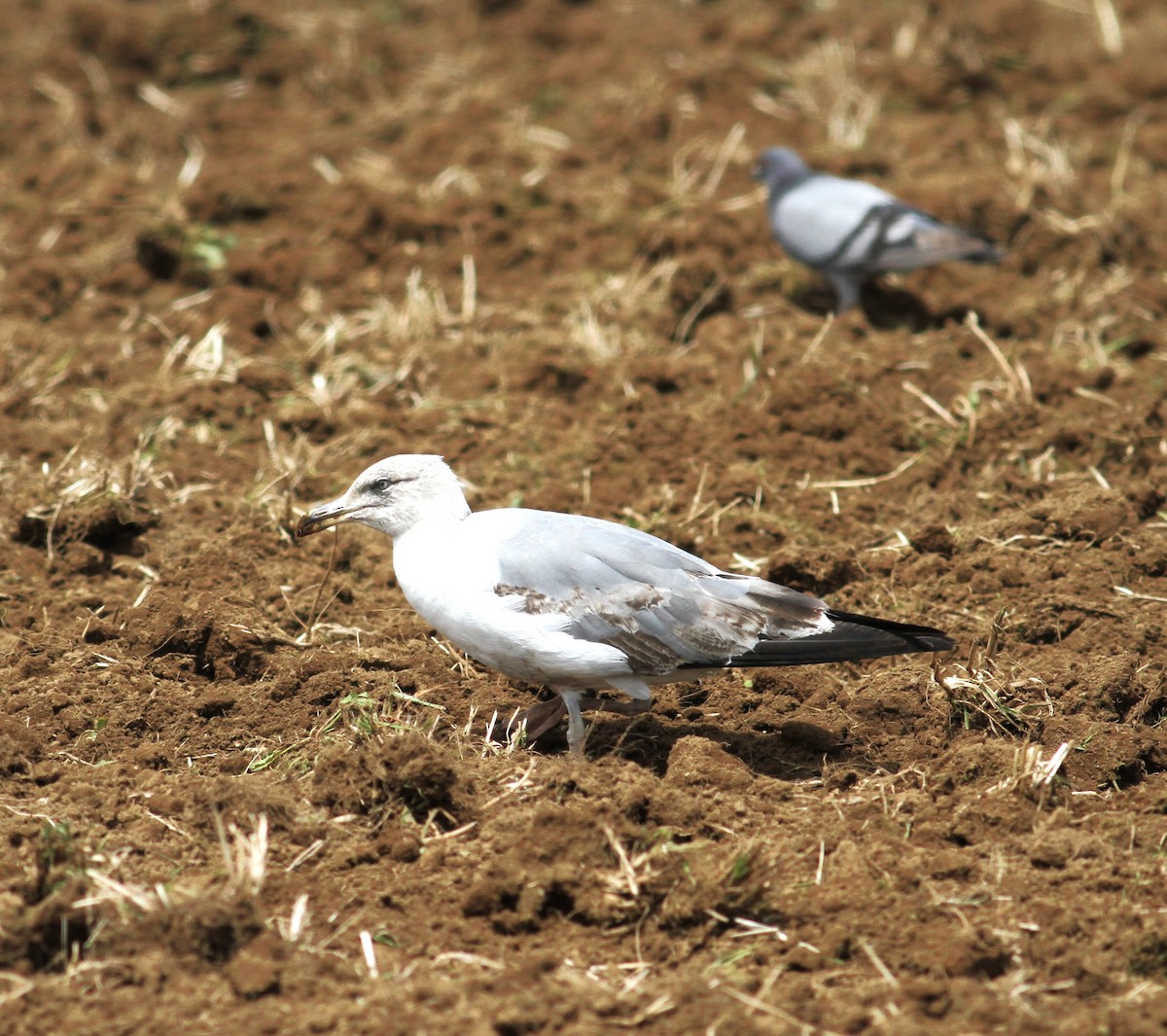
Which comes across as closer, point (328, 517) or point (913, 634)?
point (913, 634)

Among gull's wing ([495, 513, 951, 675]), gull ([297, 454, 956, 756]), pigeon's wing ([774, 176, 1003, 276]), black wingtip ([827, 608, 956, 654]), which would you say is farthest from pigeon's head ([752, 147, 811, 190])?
black wingtip ([827, 608, 956, 654])

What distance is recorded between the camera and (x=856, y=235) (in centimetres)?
891

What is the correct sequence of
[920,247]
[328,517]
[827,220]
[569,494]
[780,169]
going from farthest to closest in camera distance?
[780,169] → [827,220] → [920,247] → [569,494] → [328,517]

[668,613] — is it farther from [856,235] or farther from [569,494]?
[856,235]

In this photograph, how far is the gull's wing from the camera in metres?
5.48

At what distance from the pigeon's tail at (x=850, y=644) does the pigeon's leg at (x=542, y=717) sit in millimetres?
714

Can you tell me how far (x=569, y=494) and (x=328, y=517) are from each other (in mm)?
1511

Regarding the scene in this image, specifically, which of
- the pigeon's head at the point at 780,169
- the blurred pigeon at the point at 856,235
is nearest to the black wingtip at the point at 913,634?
the blurred pigeon at the point at 856,235

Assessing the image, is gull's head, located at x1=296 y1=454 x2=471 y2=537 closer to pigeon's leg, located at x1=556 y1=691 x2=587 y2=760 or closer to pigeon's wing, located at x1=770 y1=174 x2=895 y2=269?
pigeon's leg, located at x1=556 y1=691 x2=587 y2=760

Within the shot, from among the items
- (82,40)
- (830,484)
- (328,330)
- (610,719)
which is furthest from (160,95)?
(610,719)

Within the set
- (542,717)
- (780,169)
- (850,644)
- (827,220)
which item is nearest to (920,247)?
(827,220)

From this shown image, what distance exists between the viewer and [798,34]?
12219 millimetres

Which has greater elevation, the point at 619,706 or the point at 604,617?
the point at 604,617

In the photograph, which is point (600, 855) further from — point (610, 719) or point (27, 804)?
point (27, 804)
